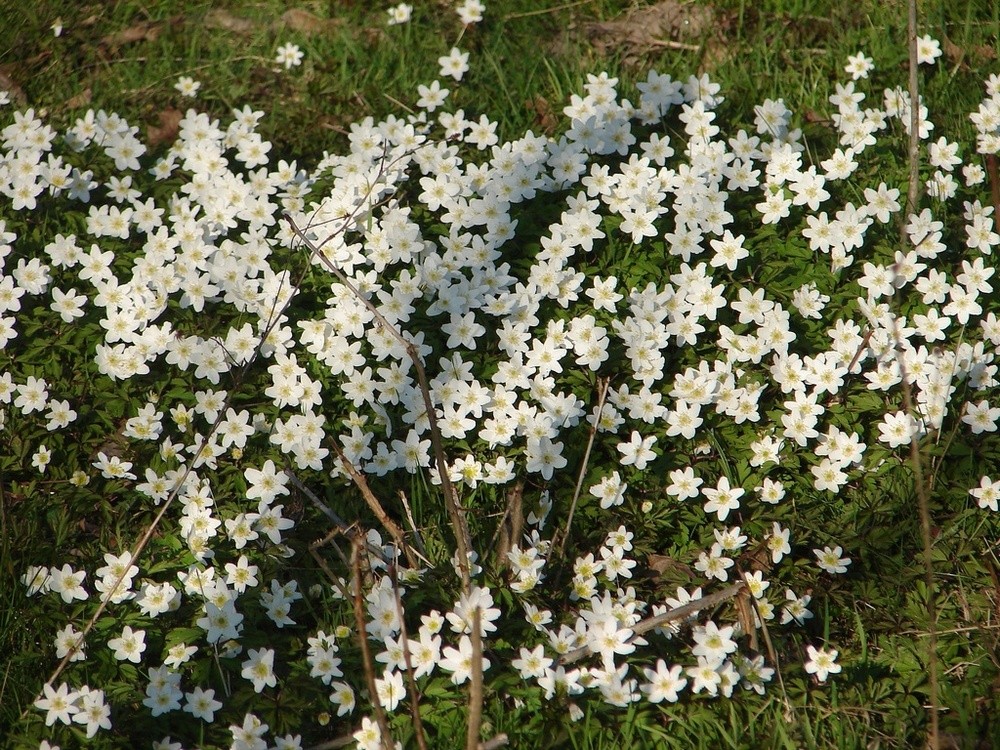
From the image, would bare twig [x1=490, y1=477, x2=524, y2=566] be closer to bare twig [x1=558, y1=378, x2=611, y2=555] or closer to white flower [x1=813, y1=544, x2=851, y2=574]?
bare twig [x1=558, y1=378, x2=611, y2=555]

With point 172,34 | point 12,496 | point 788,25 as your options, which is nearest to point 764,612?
point 12,496

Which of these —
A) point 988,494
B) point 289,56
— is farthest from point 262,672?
point 289,56

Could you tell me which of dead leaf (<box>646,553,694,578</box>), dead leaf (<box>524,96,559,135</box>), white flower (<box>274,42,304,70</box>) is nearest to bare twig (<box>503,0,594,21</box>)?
dead leaf (<box>524,96,559,135</box>)

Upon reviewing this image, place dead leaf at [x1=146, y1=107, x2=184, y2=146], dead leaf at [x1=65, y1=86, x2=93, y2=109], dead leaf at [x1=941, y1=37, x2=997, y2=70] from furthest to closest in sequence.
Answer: dead leaf at [x1=65, y1=86, x2=93, y2=109] < dead leaf at [x1=146, y1=107, x2=184, y2=146] < dead leaf at [x1=941, y1=37, x2=997, y2=70]

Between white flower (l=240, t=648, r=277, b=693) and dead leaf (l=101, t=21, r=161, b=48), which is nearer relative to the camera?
white flower (l=240, t=648, r=277, b=693)

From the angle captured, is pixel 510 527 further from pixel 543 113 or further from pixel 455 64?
pixel 455 64
